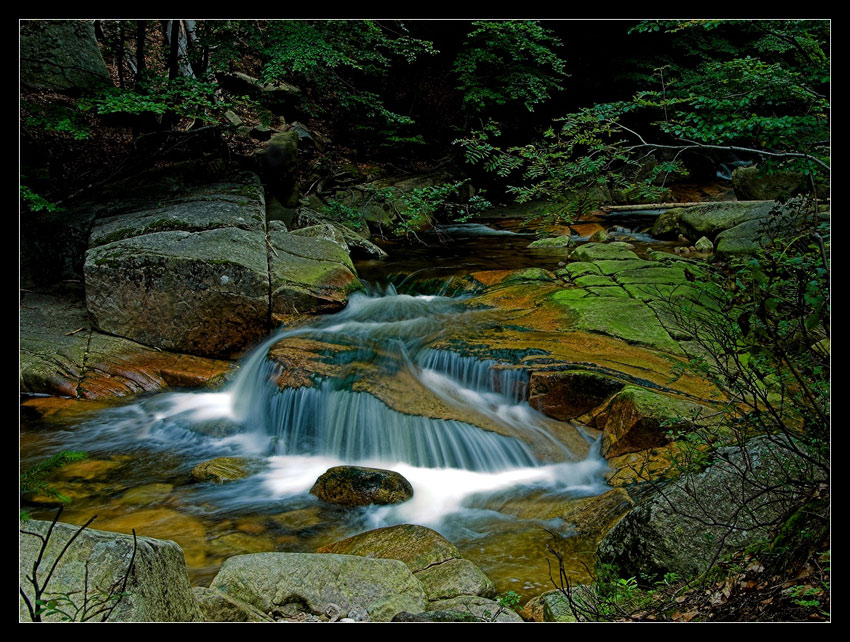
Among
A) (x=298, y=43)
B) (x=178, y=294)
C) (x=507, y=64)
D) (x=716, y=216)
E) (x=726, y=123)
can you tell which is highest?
(x=507, y=64)

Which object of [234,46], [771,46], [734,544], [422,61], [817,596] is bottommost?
[734,544]

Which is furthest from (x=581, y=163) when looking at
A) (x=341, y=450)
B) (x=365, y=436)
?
(x=341, y=450)

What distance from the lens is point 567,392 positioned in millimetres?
5941

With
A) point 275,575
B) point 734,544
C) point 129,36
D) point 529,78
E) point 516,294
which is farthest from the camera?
point 529,78

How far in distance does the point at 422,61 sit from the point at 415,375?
51.2ft

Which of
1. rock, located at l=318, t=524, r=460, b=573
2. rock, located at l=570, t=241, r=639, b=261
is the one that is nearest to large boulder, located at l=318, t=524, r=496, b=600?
rock, located at l=318, t=524, r=460, b=573

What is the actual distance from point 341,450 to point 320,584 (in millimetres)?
2877

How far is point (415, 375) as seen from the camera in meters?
6.77

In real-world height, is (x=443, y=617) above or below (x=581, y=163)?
below

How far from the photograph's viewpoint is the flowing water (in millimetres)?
4527

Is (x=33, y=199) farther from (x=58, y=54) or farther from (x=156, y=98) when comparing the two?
(x=58, y=54)

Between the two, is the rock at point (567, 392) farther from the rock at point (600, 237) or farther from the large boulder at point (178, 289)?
the rock at point (600, 237)

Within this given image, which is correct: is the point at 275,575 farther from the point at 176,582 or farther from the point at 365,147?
the point at 365,147
